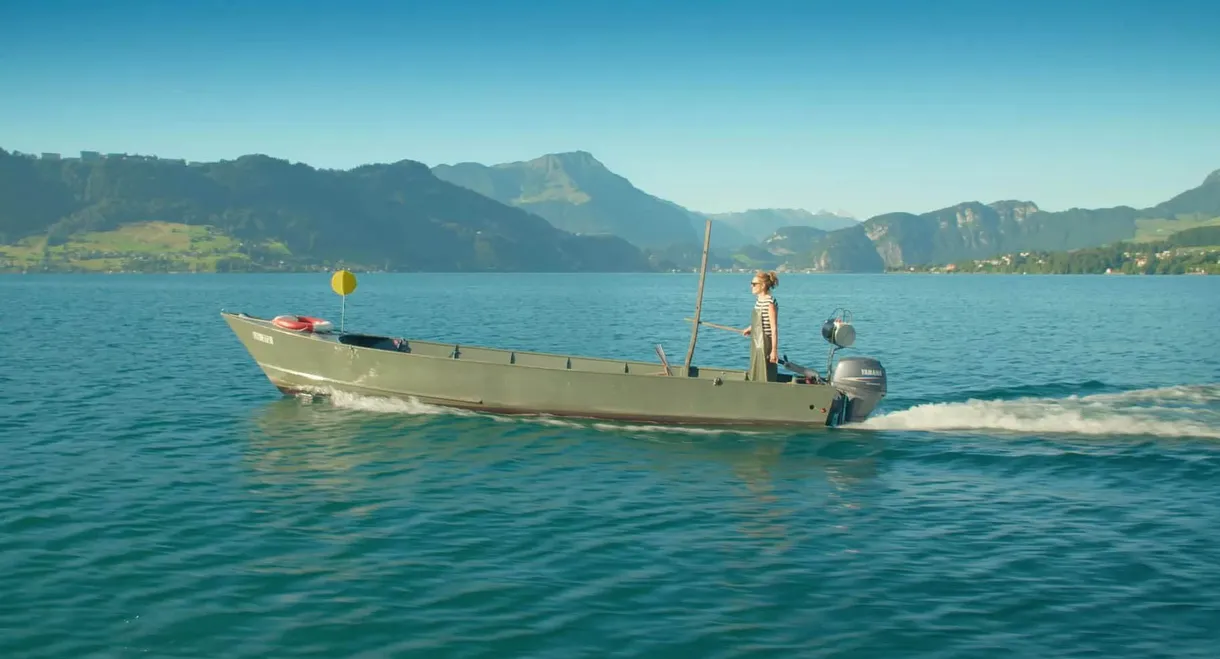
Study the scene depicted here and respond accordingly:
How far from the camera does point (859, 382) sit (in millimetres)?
22578

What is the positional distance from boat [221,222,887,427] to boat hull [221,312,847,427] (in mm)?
26

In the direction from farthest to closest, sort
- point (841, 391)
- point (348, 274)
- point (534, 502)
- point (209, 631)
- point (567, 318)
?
point (567, 318)
point (348, 274)
point (841, 391)
point (534, 502)
point (209, 631)

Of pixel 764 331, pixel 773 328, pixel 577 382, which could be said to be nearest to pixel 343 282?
pixel 577 382

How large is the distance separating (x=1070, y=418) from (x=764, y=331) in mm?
8195

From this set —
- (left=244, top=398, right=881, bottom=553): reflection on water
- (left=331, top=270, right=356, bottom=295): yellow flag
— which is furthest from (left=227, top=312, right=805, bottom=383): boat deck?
(left=244, top=398, right=881, bottom=553): reflection on water

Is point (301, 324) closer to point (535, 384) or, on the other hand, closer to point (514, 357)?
point (514, 357)

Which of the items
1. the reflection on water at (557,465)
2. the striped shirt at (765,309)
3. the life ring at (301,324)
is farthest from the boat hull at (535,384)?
the striped shirt at (765,309)

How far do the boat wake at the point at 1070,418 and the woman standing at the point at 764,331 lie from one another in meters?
2.68

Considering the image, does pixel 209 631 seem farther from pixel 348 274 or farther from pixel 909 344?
pixel 909 344

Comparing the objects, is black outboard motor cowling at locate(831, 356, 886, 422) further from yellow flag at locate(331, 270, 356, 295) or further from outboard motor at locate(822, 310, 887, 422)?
yellow flag at locate(331, 270, 356, 295)

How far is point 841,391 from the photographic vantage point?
879 inches

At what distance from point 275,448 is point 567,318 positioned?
52.8 m

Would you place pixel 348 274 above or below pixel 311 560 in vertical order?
above

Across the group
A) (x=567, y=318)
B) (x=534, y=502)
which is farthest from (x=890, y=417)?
(x=567, y=318)
